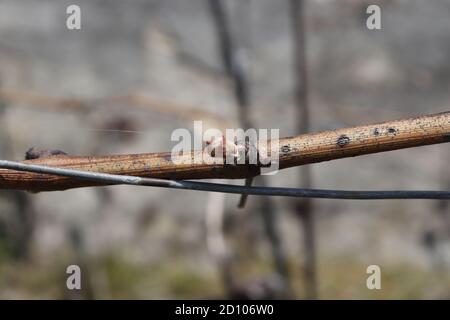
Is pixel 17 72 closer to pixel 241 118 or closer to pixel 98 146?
pixel 98 146

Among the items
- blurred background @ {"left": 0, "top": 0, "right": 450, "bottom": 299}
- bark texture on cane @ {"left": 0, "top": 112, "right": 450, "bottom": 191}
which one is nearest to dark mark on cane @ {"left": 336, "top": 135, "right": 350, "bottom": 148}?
bark texture on cane @ {"left": 0, "top": 112, "right": 450, "bottom": 191}

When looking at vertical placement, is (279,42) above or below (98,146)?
above

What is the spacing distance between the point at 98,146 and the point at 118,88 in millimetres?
154

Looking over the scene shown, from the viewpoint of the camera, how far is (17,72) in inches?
75.7

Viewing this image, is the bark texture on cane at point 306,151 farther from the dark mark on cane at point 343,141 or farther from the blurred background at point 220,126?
the blurred background at point 220,126

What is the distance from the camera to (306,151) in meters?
0.74

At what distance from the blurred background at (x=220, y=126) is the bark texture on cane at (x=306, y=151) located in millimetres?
689

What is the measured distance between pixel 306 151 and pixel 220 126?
1.07 m

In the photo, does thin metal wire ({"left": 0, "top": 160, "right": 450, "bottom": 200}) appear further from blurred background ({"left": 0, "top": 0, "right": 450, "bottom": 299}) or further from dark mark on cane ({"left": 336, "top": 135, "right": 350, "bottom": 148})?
blurred background ({"left": 0, "top": 0, "right": 450, "bottom": 299})

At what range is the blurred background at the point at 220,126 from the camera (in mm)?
1606

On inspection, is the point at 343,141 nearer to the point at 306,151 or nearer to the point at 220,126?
the point at 306,151

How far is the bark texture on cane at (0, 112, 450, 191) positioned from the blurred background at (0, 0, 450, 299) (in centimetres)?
69

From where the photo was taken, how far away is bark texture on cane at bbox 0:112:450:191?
0.73 metres
